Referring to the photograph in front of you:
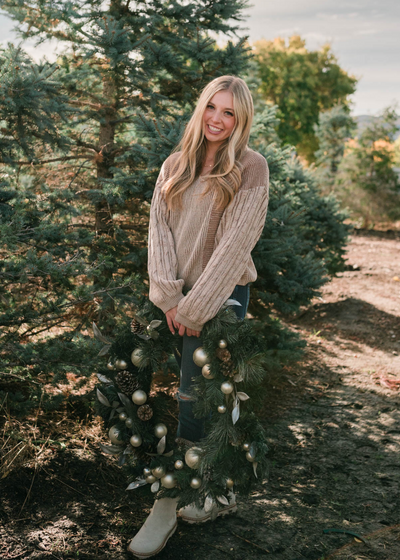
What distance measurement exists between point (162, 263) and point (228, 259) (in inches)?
12.5

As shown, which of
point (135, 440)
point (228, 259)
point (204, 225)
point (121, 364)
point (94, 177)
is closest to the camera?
point (228, 259)

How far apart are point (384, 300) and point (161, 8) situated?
5.10 meters

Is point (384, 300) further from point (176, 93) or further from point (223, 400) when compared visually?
point (223, 400)

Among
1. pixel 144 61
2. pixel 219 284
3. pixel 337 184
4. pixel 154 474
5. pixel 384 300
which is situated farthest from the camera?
pixel 337 184

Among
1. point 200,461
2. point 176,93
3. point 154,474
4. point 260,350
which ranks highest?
point 176,93

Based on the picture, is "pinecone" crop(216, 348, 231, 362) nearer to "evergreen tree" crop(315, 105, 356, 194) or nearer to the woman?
the woman

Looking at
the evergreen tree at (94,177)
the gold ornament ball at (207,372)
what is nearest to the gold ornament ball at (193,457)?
the gold ornament ball at (207,372)

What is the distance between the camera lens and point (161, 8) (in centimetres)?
367

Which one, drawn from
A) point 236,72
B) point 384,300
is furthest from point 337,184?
point 236,72

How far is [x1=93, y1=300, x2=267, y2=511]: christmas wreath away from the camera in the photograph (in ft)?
6.84

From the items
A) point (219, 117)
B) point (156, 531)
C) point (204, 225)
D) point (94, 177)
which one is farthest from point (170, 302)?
point (94, 177)

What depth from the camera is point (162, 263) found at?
2152mm

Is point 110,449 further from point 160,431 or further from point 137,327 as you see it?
point 137,327

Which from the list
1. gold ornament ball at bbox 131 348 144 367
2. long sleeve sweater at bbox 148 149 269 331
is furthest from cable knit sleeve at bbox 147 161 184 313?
gold ornament ball at bbox 131 348 144 367
